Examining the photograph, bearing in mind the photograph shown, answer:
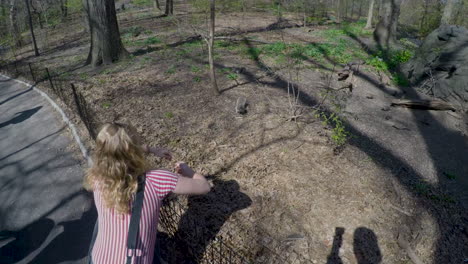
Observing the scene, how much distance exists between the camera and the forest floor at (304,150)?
3.56 m

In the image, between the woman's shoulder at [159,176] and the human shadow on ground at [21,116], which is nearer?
the woman's shoulder at [159,176]

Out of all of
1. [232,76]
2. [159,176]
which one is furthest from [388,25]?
[159,176]

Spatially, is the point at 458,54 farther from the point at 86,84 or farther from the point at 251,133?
the point at 86,84

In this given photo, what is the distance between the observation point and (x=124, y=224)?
1858 millimetres

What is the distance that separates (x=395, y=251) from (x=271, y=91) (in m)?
4.66

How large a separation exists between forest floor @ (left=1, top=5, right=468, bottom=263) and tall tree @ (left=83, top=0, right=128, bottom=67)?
1.70 feet

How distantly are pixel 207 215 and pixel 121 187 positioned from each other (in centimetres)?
201

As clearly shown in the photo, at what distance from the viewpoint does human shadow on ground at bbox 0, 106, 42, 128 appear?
7.23m

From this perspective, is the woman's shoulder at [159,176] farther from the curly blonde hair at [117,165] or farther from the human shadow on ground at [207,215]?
the human shadow on ground at [207,215]

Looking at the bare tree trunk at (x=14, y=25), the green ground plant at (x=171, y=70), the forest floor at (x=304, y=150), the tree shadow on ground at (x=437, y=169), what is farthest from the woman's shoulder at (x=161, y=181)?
the bare tree trunk at (x=14, y=25)

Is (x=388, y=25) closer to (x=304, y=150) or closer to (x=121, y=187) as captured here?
(x=304, y=150)

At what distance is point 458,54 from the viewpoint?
8.49 m

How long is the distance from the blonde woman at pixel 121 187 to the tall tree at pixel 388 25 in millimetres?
12754

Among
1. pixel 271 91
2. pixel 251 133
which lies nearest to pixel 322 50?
pixel 271 91
